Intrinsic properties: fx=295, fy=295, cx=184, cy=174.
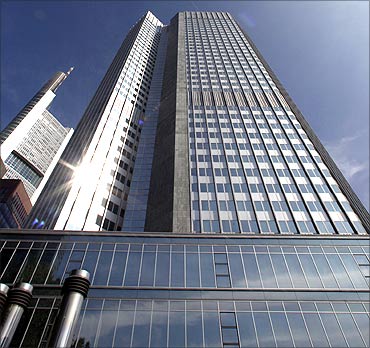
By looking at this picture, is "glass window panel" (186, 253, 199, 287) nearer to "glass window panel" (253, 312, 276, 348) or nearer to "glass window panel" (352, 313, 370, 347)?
"glass window panel" (253, 312, 276, 348)

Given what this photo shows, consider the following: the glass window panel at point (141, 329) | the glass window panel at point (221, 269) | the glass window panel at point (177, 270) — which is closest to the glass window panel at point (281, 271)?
the glass window panel at point (221, 269)

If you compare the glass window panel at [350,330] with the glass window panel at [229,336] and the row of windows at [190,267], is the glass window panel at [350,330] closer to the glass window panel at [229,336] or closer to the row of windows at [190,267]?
the row of windows at [190,267]

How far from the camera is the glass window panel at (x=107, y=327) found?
22.4m

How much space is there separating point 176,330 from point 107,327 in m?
5.51

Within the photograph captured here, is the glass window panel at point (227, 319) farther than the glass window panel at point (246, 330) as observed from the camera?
Yes

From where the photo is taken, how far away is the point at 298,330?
949 inches

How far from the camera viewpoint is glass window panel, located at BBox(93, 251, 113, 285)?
90.2 ft

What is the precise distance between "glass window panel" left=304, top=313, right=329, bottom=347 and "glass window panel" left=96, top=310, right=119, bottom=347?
15940mm

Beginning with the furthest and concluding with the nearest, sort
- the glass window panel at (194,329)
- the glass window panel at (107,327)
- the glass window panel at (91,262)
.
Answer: the glass window panel at (91,262) < the glass window panel at (194,329) < the glass window panel at (107,327)

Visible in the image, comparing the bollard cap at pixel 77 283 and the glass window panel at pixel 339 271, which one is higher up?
the glass window panel at pixel 339 271

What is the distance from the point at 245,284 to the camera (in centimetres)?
2783

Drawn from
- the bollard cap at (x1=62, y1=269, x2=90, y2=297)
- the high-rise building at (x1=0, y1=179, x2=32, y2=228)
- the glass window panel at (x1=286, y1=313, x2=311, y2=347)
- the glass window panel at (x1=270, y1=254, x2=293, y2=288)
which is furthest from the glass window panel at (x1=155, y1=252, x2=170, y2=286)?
the high-rise building at (x1=0, y1=179, x2=32, y2=228)

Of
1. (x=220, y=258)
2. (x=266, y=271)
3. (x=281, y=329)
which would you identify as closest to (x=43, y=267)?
(x=220, y=258)

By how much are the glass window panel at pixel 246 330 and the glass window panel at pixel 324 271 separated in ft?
29.0
